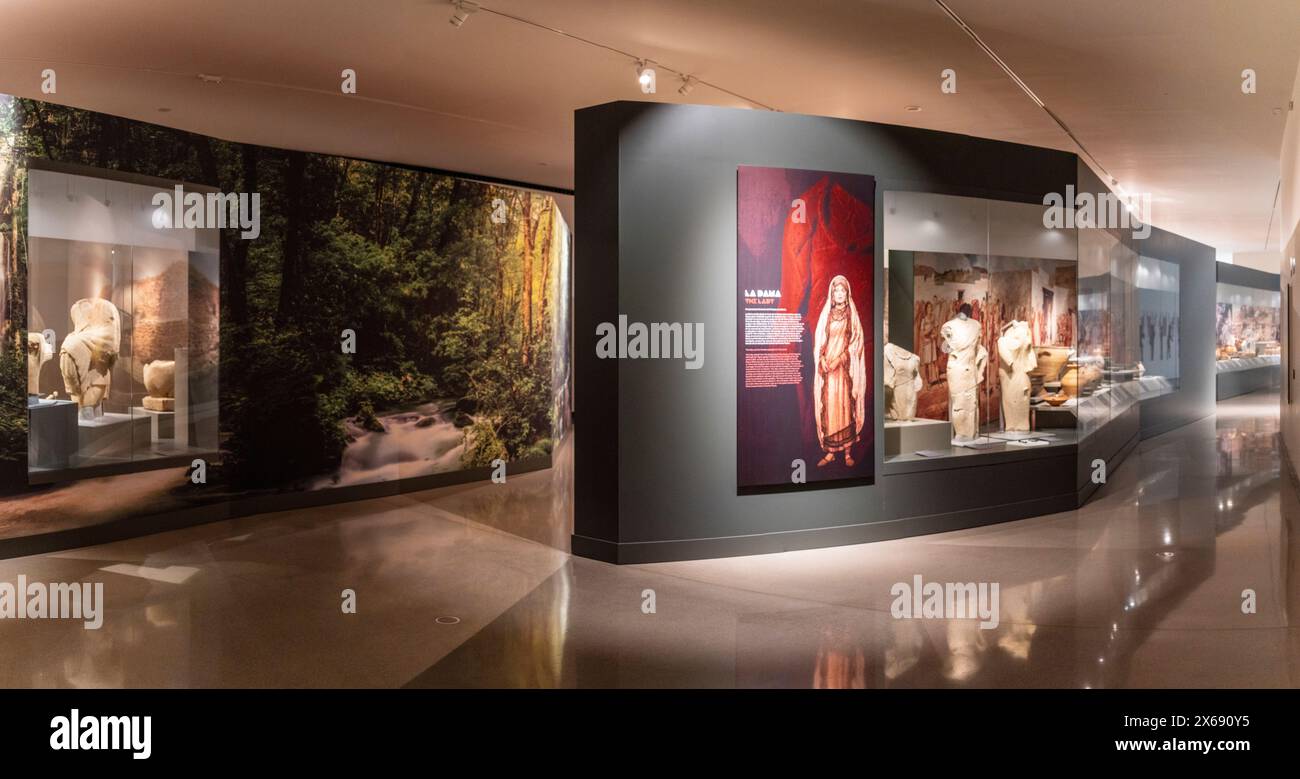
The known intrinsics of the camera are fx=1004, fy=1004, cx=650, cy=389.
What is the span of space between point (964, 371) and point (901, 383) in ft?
2.04

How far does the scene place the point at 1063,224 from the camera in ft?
28.6

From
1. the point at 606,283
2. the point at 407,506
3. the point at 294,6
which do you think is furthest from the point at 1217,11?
the point at 407,506

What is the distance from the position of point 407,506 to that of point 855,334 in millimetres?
4231

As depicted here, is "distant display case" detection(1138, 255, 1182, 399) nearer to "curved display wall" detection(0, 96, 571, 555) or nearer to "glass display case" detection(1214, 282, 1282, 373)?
"glass display case" detection(1214, 282, 1282, 373)

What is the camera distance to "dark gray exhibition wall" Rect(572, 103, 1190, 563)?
6.68 metres

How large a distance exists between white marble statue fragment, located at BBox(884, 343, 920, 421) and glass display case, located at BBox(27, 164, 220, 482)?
5.43 meters

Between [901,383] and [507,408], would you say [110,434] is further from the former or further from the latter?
[901,383]

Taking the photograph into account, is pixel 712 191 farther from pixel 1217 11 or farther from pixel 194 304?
pixel 194 304

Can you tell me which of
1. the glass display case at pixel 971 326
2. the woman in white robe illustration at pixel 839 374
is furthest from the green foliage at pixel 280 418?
the glass display case at pixel 971 326

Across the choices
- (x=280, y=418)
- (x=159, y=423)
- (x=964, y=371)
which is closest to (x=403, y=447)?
(x=280, y=418)

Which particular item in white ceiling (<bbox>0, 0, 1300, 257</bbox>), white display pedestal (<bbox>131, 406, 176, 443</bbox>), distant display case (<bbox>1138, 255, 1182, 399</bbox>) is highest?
white ceiling (<bbox>0, 0, 1300, 257</bbox>)

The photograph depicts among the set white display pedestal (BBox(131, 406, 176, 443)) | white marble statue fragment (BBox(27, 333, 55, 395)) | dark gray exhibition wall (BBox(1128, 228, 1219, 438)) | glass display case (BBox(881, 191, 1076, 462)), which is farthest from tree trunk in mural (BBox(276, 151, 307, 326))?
dark gray exhibition wall (BBox(1128, 228, 1219, 438))

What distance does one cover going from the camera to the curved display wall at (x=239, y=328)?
698 cm

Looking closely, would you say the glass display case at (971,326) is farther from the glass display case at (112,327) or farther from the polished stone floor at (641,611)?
the glass display case at (112,327)
